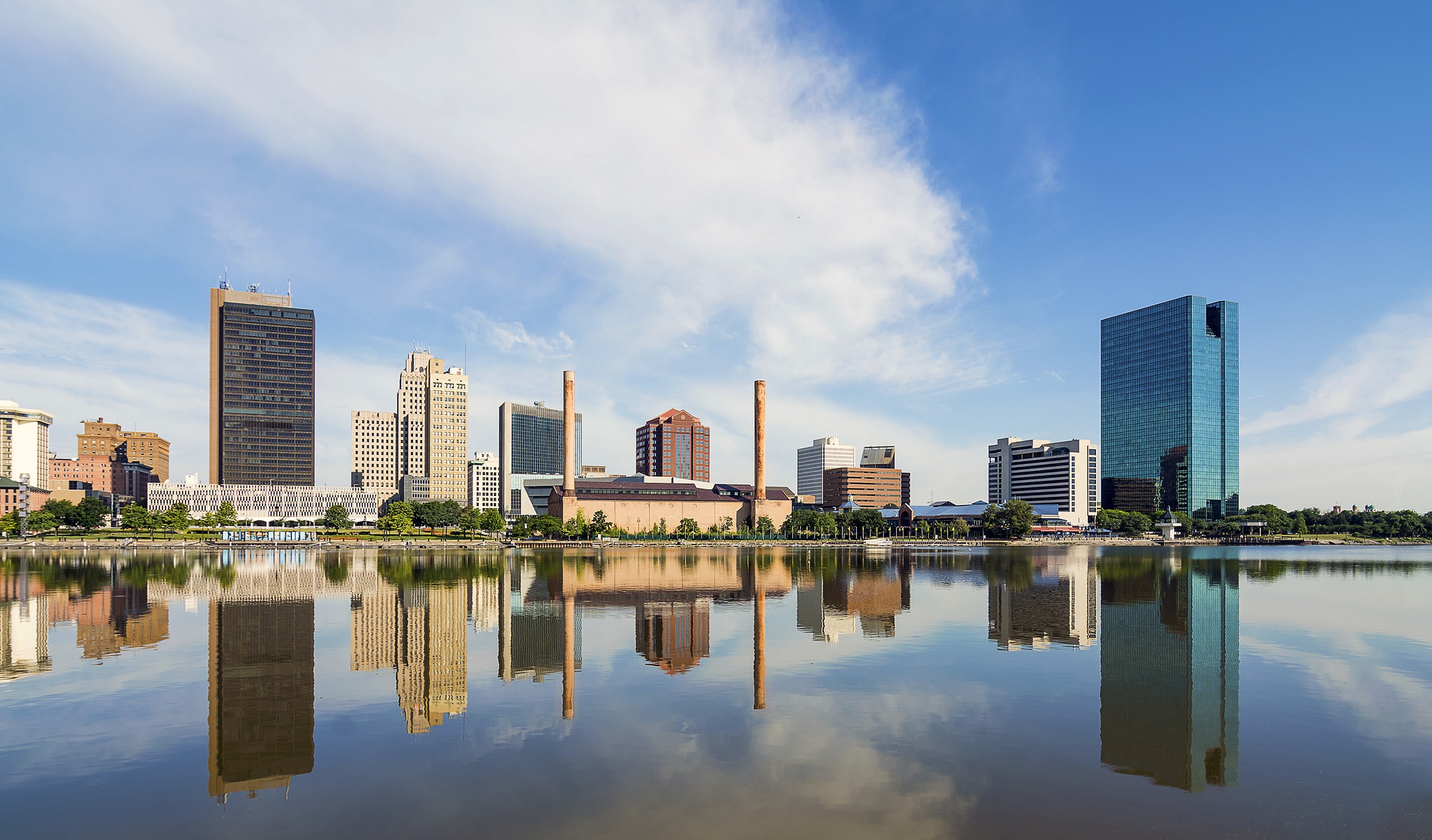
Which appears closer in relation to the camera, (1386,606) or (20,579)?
(1386,606)

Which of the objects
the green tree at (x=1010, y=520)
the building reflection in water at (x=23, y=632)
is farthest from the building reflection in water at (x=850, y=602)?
the green tree at (x=1010, y=520)

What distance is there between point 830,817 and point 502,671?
57.9 feet

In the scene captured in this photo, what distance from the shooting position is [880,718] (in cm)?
2222

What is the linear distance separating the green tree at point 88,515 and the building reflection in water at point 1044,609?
165 metres

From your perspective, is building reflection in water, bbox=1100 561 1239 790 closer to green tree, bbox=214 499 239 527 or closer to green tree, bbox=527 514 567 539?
green tree, bbox=527 514 567 539

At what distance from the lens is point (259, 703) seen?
2402 cm

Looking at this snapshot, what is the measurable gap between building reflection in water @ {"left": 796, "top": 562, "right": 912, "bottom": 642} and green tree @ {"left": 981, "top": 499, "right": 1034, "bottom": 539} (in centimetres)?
11334

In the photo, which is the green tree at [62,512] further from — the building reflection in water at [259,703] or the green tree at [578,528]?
the building reflection in water at [259,703]

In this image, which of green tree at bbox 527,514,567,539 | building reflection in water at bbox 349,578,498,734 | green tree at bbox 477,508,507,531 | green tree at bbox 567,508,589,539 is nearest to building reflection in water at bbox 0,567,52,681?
building reflection in water at bbox 349,578,498,734

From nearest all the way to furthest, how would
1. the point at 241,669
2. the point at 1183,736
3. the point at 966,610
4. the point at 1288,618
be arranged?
1. the point at 1183,736
2. the point at 241,669
3. the point at 1288,618
4. the point at 966,610

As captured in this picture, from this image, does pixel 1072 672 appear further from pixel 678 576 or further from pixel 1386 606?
pixel 678 576

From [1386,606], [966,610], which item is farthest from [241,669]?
[1386,606]

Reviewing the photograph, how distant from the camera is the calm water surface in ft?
50.9

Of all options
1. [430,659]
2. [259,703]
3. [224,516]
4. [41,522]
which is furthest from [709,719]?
[41,522]
